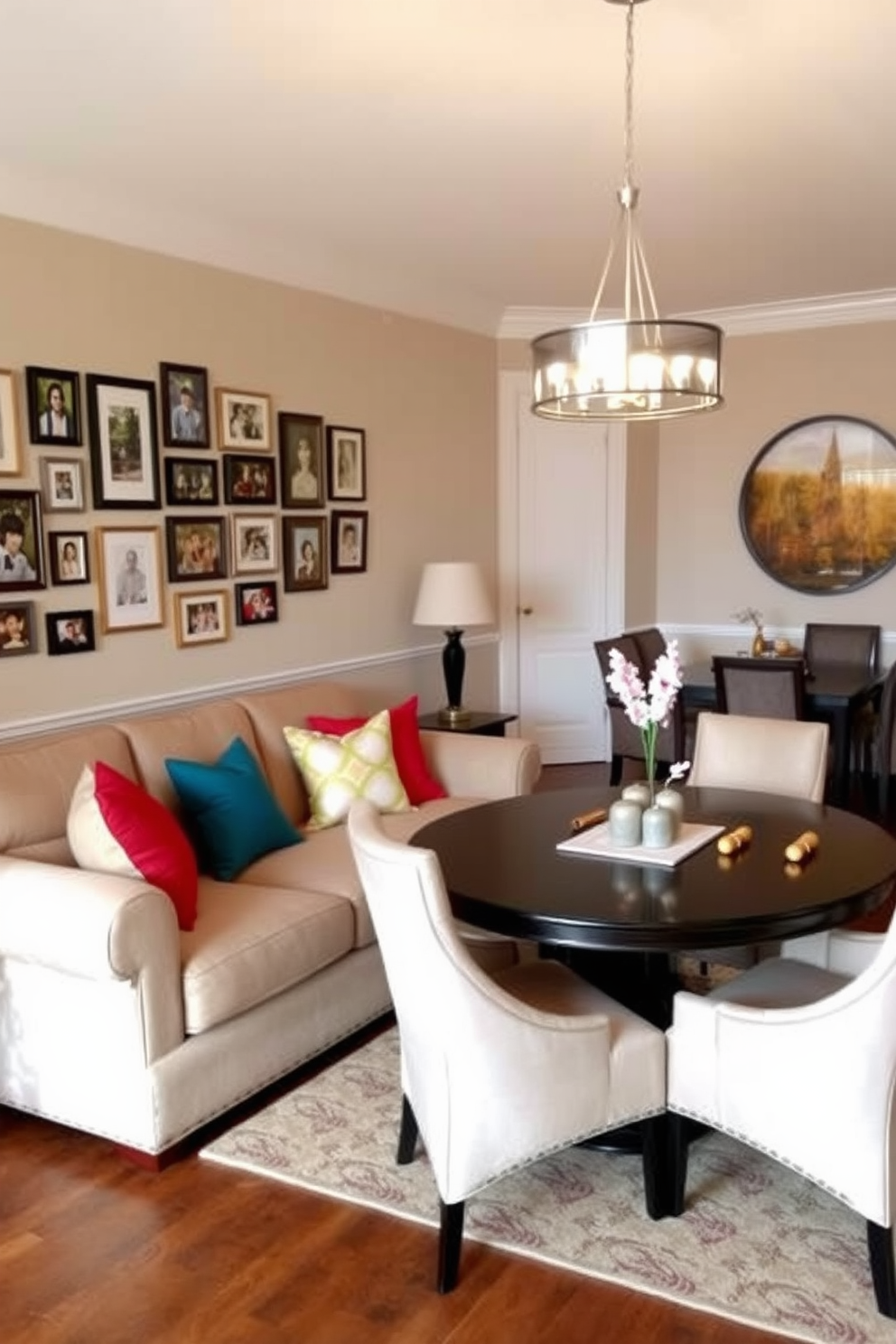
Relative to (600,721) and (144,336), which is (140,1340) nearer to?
(144,336)

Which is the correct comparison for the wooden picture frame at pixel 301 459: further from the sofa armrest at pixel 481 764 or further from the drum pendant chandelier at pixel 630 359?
the drum pendant chandelier at pixel 630 359

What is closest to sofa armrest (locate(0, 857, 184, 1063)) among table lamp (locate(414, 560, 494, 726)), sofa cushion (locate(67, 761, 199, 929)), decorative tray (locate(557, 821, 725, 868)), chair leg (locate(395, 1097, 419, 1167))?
sofa cushion (locate(67, 761, 199, 929))

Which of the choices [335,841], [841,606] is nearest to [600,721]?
[841,606]

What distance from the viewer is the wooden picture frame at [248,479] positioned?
434 centimetres

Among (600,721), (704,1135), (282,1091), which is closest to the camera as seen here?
(704,1135)

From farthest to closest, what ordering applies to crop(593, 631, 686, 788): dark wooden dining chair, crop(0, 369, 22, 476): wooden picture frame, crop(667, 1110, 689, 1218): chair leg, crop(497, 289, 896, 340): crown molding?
crop(497, 289, 896, 340): crown molding
crop(593, 631, 686, 788): dark wooden dining chair
crop(0, 369, 22, 476): wooden picture frame
crop(667, 1110, 689, 1218): chair leg

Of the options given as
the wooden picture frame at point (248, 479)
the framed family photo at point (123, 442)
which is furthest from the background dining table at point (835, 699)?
the framed family photo at point (123, 442)

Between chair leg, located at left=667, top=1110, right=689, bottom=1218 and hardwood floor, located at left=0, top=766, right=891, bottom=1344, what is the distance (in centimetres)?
28

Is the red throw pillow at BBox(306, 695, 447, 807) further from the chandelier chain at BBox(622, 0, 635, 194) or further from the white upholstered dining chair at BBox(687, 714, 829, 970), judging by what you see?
the chandelier chain at BBox(622, 0, 635, 194)

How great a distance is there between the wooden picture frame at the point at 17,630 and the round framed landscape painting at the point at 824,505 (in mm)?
4350

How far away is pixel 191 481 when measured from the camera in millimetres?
4176

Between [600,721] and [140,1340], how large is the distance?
5002mm

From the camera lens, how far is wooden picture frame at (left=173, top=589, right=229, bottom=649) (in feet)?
13.7

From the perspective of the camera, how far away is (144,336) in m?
3.96
